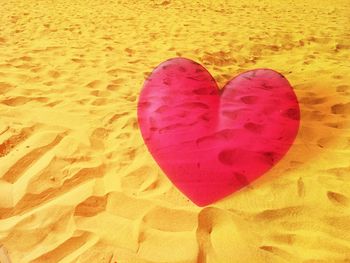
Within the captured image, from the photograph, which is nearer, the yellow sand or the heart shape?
the yellow sand

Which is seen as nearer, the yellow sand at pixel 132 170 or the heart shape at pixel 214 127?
the yellow sand at pixel 132 170

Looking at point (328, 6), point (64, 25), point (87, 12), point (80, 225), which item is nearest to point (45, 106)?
point (80, 225)

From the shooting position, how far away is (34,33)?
17.7 ft

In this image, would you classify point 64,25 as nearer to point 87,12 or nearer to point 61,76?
point 87,12

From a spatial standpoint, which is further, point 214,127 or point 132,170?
point 214,127

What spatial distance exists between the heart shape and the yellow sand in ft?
0.28

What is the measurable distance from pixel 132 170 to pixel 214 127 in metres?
0.80

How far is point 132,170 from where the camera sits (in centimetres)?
230

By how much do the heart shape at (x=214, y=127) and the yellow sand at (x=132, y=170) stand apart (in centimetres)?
9

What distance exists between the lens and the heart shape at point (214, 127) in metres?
2.21

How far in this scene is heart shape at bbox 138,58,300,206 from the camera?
2209 mm

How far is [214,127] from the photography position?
274 centimetres

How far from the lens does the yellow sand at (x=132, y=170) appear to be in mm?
1747

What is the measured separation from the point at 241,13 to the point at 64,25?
3.49m
